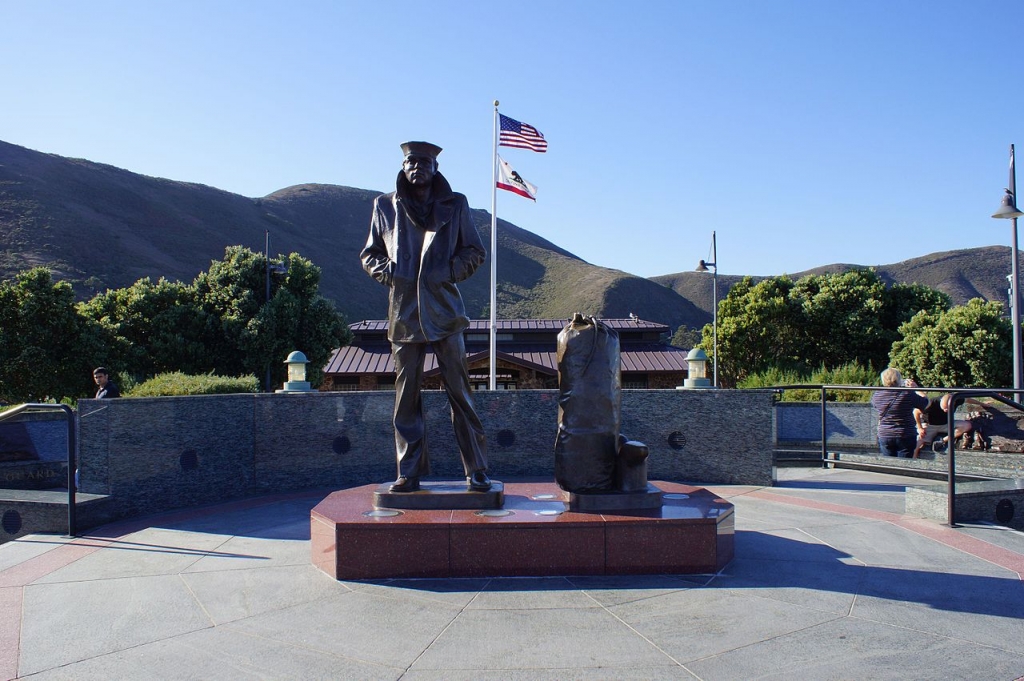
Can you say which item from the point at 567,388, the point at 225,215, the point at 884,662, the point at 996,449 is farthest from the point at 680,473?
the point at 225,215

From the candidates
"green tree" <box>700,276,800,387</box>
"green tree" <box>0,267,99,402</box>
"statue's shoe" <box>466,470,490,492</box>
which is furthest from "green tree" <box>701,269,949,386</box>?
"statue's shoe" <box>466,470,490,492</box>

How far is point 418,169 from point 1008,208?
14280mm

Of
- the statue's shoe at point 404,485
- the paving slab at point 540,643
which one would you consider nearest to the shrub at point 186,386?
the statue's shoe at point 404,485

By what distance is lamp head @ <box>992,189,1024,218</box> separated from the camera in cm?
1446

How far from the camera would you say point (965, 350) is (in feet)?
82.2

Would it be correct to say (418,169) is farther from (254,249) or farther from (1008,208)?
(254,249)

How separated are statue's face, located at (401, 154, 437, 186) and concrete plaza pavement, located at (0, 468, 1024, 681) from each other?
3.03m

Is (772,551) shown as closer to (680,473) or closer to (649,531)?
(649,531)

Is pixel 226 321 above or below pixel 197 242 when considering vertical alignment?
below

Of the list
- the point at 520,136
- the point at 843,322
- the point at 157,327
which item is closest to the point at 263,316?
the point at 157,327

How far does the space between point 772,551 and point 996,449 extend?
3875 millimetres

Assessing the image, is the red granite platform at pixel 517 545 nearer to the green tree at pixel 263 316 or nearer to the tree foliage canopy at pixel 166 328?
the tree foliage canopy at pixel 166 328

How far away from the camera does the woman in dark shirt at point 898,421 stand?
919cm

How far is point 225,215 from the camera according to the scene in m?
97.7
